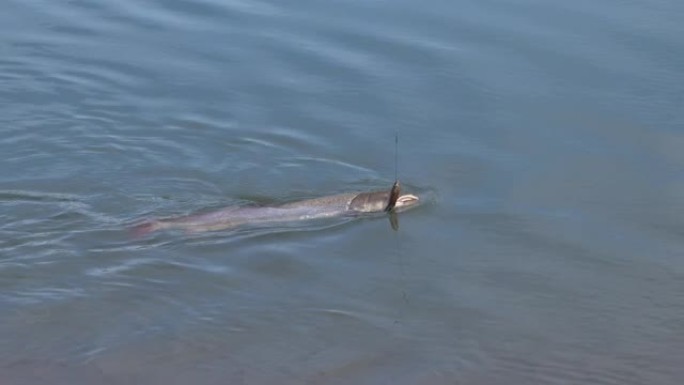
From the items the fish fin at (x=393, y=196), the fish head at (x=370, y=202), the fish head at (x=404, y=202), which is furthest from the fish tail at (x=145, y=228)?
the fish head at (x=404, y=202)

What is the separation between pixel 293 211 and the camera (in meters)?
11.1

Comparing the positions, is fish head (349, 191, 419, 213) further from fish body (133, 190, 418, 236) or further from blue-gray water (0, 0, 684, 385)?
blue-gray water (0, 0, 684, 385)

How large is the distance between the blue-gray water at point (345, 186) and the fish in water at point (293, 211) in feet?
0.53

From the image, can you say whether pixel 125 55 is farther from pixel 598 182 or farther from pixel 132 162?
pixel 598 182

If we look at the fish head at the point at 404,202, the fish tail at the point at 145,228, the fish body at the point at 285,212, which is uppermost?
the fish head at the point at 404,202

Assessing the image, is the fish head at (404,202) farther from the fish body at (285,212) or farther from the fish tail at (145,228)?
the fish tail at (145,228)

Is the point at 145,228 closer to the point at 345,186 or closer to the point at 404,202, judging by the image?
the point at 345,186

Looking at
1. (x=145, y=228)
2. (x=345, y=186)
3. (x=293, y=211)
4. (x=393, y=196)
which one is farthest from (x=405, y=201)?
(x=145, y=228)

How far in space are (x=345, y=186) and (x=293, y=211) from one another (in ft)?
2.54

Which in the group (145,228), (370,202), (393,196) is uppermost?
(393,196)

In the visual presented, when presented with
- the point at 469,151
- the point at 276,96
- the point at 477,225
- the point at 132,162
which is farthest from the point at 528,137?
the point at 132,162

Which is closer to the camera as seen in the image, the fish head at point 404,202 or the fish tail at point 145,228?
the fish tail at point 145,228

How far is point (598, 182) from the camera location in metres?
11.6

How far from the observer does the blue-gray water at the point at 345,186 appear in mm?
9070
